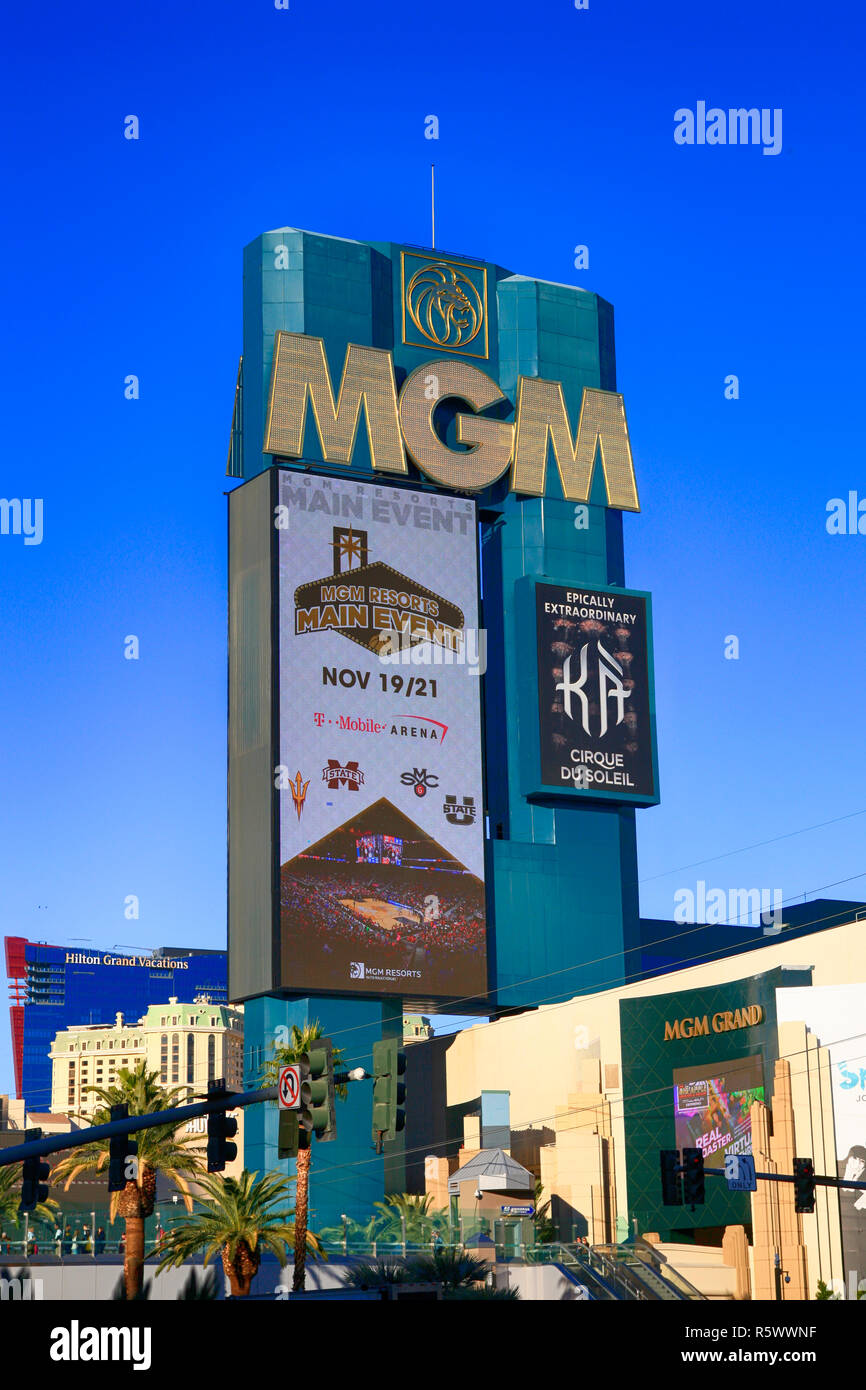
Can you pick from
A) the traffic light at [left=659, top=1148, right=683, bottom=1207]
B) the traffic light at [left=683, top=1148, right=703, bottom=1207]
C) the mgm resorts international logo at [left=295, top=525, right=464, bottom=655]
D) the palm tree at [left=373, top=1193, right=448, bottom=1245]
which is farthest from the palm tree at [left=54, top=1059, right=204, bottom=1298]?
the mgm resorts international logo at [left=295, top=525, right=464, bottom=655]

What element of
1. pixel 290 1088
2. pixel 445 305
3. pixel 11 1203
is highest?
pixel 445 305

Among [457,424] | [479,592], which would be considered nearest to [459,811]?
[479,592]

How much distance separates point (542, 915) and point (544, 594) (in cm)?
1800

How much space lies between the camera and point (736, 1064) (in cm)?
8719

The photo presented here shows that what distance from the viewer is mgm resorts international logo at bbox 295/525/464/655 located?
10062 centimetres

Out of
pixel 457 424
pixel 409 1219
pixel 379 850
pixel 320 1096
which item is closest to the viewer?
pixel 320 1096

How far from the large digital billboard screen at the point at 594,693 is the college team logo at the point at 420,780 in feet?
24.6

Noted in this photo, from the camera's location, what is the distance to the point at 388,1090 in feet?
103

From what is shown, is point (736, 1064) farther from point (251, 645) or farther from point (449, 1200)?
point (251, 645)

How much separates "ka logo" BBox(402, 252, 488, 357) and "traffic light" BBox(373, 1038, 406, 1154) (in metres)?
82.9

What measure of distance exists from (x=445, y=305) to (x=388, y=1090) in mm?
86264

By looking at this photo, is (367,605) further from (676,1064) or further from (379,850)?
(676,1064)

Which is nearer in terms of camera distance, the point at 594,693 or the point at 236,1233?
the point at 236,1233
